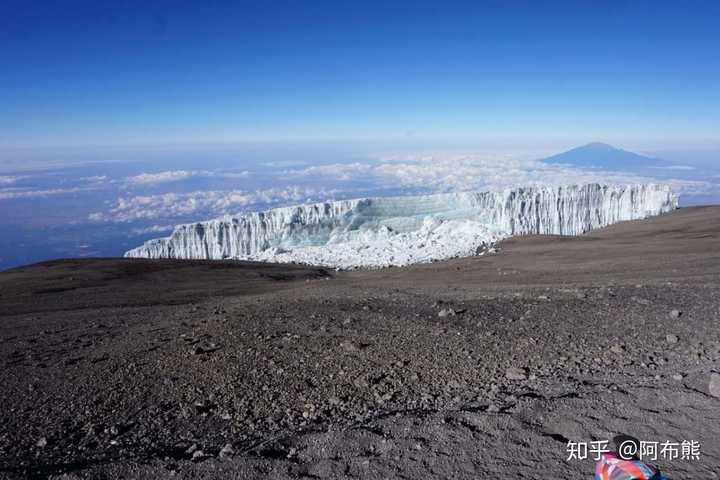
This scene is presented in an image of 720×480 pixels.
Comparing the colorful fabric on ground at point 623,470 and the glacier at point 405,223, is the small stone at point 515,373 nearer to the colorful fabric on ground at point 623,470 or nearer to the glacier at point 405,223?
the colorful fabric on ground at point 623,470

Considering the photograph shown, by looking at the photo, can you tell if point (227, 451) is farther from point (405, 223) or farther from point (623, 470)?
point (405, 223)

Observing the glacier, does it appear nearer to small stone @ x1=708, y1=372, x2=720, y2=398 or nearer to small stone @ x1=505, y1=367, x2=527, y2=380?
small stone @ x1=505, y1=367, x2=527, y2=380

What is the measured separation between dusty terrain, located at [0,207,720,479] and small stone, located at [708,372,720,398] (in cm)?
3

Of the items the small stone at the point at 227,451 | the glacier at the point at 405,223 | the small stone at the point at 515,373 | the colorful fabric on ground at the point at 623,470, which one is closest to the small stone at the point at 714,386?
the small stone at the point at 515,373

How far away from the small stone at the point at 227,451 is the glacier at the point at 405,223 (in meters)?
43.9

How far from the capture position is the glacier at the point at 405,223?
55438 millimetres

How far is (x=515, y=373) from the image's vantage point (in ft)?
22.4

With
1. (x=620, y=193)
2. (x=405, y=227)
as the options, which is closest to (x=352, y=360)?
(x=405, y=227)

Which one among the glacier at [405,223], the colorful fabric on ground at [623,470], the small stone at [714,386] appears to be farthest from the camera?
the glacier at [405,223]

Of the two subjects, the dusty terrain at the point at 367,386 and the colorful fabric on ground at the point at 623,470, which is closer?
the colorful fabric on ground at the point at 623,470

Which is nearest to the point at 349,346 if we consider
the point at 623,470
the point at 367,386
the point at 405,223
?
the point at 367,386

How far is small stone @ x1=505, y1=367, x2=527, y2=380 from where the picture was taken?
674 centimetres

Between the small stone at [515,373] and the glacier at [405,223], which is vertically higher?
the small stone at [515,373]

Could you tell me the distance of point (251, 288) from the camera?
70.5 ft
